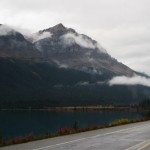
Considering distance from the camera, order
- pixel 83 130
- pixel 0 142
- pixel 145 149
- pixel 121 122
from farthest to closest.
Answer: pixel 121 122 < pixel 83 130 < pixel 0 142 < pixel 145 149

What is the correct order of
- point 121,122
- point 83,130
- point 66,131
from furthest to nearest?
point 121,122
point 83,130
point 66,131

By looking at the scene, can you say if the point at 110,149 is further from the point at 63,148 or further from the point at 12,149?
the point at 12,149

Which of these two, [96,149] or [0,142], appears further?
[0,142]

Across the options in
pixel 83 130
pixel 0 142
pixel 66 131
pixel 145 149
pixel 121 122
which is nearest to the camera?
pixel 145 149

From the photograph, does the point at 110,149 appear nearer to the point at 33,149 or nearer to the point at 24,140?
the point at 33,149

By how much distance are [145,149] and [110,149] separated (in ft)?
5.12

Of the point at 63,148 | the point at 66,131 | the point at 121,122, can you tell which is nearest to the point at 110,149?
the point at 63,148

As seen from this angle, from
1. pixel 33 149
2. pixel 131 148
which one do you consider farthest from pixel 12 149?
pixel 131 148

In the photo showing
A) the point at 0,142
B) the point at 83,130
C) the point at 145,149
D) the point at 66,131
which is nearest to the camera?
the point at 145,149

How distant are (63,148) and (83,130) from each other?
14826 millimetres

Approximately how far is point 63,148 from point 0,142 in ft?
17.4

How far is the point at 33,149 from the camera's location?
19.2 meters

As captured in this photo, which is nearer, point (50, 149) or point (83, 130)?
point (50, 149)

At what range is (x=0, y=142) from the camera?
23.4 metres
